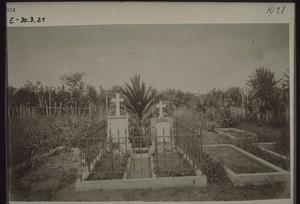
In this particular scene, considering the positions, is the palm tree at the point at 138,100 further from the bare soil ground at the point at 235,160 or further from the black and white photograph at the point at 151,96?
the bare soil ground at the point at 235,160

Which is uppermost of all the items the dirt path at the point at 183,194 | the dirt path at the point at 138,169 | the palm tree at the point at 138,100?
the palm tree at the point at 138,100

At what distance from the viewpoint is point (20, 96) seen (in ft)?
6.14

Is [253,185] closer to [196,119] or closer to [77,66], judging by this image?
[196,119]

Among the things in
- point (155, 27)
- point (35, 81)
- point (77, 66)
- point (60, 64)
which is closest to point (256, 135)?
point (155, 27)

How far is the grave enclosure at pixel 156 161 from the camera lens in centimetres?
191

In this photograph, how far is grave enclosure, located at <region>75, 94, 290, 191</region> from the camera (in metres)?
1.91

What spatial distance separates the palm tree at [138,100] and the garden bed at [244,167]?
55 centimetres

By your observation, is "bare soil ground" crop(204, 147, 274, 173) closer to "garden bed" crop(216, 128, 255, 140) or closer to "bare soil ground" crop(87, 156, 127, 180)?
"garden bed" crop(216, 128, 255, 140)

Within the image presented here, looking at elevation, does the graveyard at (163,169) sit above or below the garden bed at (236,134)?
below

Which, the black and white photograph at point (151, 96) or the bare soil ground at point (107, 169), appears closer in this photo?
the black and white photograph at point (151, 96)

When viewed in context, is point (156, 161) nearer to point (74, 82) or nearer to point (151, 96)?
point (151, 96)

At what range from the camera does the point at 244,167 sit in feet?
6.41

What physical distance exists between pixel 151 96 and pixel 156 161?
52 cm

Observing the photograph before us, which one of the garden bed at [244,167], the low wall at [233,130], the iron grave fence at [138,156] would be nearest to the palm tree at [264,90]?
the low wall at [233,130]
